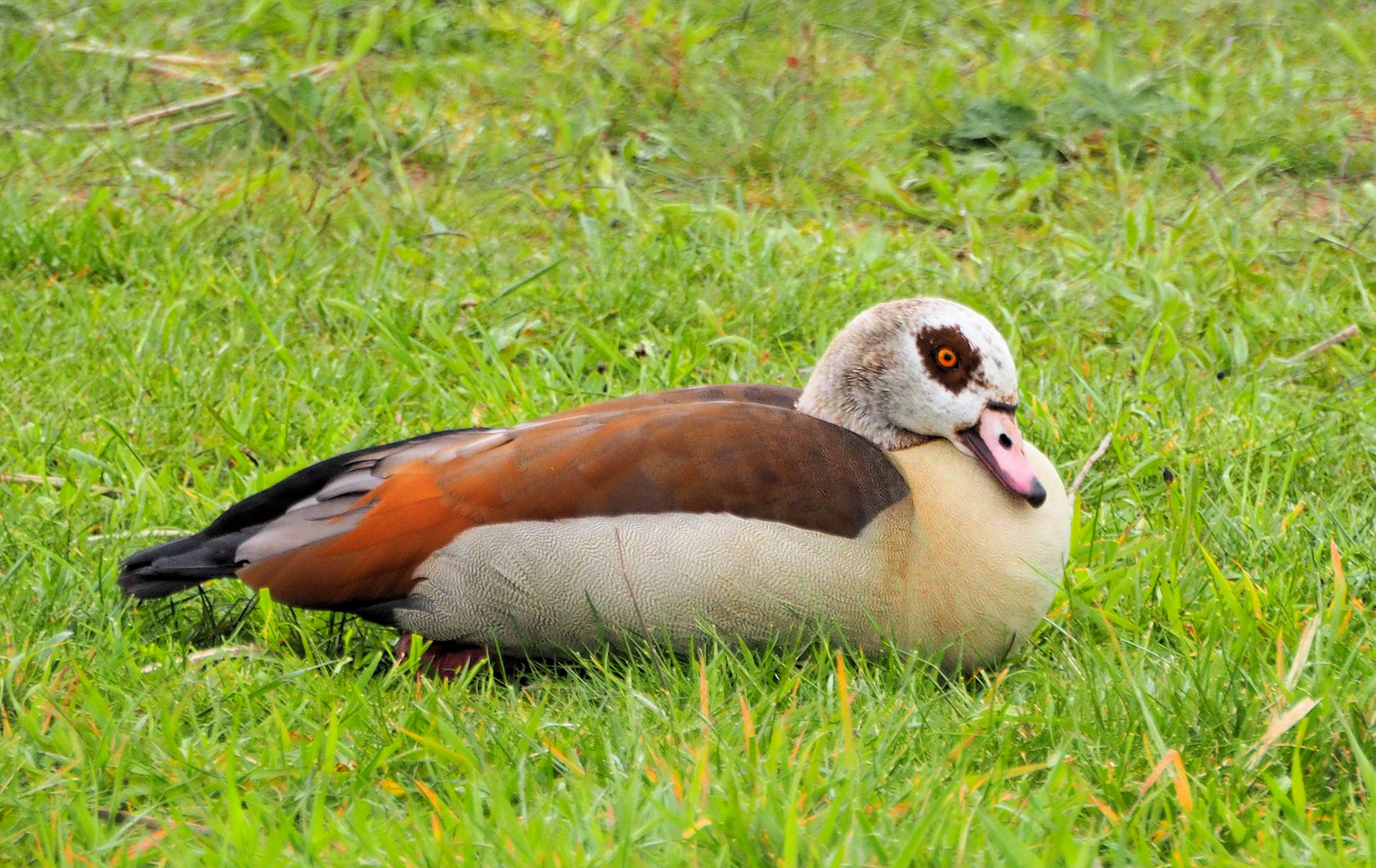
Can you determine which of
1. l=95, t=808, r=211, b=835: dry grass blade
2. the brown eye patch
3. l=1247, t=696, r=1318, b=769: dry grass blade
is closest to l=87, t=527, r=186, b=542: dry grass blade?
l=95, t=808, r=211, b=835: dry grass blade

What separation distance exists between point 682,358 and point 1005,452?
1.60 m

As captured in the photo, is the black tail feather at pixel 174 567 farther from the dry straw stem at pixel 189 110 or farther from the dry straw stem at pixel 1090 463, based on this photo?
the dry straw stem at pixel 189 110

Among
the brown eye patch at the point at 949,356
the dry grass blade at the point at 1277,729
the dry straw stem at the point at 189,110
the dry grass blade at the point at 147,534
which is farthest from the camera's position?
the dry straw stem at the point at 189,110

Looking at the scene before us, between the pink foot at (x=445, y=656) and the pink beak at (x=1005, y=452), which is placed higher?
the pink beak at (x=1005, y=452)

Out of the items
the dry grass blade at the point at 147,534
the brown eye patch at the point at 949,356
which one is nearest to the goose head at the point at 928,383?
the brown eye patch at the point at 949,356

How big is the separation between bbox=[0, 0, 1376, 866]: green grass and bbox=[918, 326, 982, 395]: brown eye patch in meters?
0.57

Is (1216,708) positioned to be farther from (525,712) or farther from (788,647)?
(525,712)

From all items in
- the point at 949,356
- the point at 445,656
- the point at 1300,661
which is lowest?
the point at 445,656

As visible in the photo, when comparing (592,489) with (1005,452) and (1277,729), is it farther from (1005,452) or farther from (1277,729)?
(1277,729)

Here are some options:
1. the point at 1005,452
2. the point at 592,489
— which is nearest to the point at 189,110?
the point at 592,489

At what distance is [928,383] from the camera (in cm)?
329

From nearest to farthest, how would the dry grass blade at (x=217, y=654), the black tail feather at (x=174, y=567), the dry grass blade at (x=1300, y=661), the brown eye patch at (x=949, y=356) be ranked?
1. the dry grass blade at (x=1300, y=661)
2. the dry grass blade at (x=217, y=654)
3. the black tail feather at (x=174, y=567)
4. the brown eye patch at (x=949, y=356)

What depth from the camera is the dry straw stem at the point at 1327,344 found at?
177 inches

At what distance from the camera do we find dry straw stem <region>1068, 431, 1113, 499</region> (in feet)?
12.3
